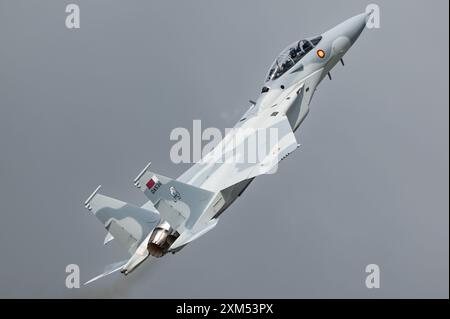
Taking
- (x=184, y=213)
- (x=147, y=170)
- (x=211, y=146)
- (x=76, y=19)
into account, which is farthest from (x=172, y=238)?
(x=76, y=19)

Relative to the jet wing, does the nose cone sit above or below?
above

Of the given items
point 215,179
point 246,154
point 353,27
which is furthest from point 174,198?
point 353,27

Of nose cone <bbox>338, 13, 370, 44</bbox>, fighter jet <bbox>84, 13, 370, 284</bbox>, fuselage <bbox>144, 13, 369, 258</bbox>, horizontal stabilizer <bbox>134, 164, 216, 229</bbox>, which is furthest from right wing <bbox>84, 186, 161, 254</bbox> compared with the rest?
nose cone <bbox>338, 13, 370, 44</bbox>

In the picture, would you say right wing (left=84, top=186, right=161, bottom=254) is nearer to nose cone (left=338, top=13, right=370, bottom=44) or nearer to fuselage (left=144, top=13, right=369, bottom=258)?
fuselage (left=144, top=13, right=369, bottom=258)

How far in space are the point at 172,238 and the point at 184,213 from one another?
2.79ft

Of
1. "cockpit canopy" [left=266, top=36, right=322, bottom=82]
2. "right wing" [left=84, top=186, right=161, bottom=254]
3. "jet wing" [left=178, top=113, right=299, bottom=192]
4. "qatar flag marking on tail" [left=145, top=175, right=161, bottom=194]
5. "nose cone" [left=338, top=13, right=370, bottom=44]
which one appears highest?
"nose cone" [left=338, top=13, right=370, bottom=44]

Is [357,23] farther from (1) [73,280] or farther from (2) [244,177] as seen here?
(1) [73,280]

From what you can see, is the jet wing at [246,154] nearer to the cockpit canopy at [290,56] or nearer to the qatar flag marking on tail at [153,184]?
the cockpit canopy at [290,56]

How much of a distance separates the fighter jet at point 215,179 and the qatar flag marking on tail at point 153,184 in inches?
1.1

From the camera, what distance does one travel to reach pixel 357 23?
3572 centimetres

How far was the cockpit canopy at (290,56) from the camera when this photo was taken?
114 ft

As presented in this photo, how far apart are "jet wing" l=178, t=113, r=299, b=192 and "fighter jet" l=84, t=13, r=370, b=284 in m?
0.03

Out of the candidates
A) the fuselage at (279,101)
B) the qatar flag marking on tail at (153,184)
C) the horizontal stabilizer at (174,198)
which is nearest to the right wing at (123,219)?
the horizontal stabilizer at (174,198)

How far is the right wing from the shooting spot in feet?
93.1
